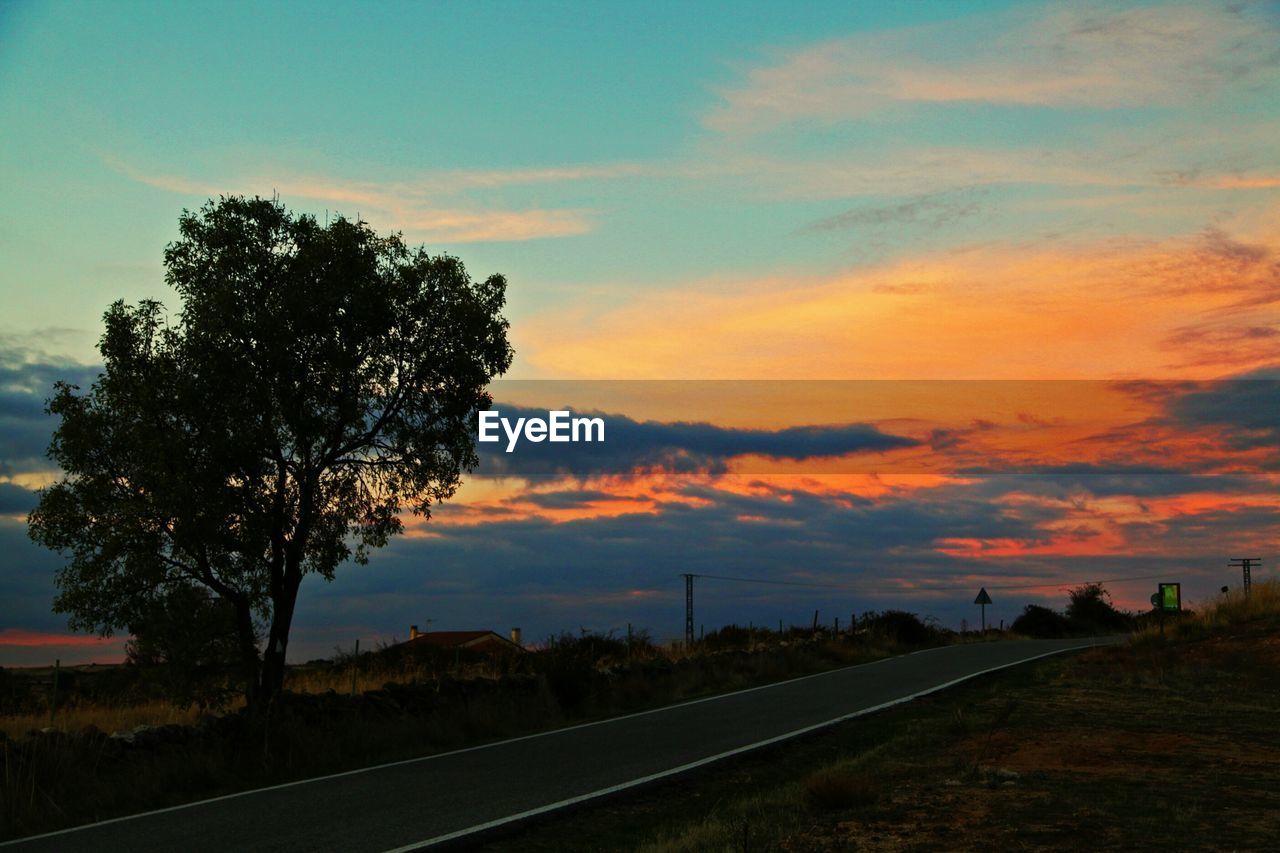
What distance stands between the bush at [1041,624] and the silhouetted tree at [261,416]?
56697mm

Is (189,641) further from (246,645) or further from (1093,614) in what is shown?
(1093,614)

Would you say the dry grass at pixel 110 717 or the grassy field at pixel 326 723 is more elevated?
the grassy field at pixel 326 723

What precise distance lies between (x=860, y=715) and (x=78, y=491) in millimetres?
14619

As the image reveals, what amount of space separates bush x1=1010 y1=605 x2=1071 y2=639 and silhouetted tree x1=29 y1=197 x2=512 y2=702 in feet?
186

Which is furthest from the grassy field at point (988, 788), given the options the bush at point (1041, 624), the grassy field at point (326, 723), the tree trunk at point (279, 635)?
the bush at point (1041, 624)

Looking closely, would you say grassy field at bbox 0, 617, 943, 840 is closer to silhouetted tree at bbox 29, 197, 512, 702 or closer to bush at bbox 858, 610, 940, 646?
silhouetted tree at bbox 29, 197, 512, 702

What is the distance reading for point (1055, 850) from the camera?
9844mm

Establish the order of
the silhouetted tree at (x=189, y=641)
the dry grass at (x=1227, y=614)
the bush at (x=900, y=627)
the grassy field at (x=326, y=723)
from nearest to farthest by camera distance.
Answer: the grassy field at (x=326, y=723)
the silhouetted tree at (x=189, y=641)
the dry grass at (x=1227, y=614)
the bush at (x=900, y=627)

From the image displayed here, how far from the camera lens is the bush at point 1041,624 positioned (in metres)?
72.0

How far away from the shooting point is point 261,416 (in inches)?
868

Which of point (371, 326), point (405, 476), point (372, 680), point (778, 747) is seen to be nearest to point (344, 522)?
point (405, 476)

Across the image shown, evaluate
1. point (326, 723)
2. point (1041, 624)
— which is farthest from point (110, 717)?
point (1041, 624)

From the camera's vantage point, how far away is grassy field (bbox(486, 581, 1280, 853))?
417 inches

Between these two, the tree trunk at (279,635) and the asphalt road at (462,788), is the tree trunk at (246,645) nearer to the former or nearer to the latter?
the tree trunk at (279,635)
